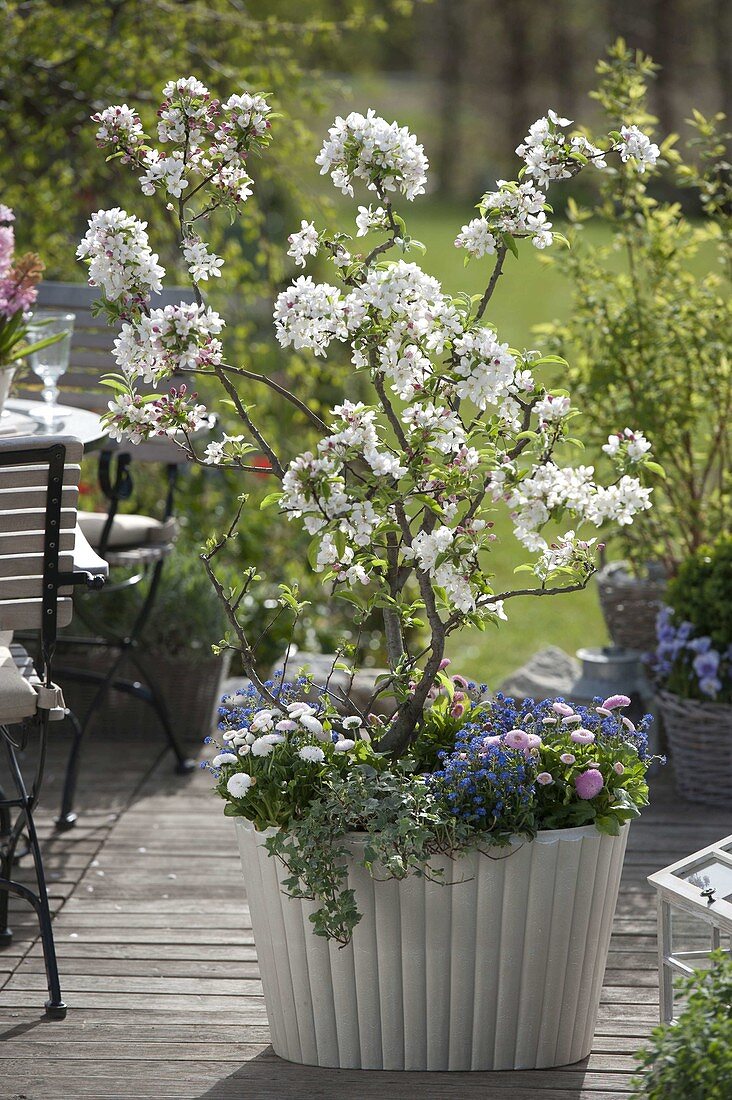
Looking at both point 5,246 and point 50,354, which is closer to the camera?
point 5,246

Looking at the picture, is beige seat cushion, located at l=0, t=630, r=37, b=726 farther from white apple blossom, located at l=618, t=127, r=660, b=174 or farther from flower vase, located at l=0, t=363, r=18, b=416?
white apple blossom, located at l=618, t=127, r=660, b=174

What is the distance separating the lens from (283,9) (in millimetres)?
8539

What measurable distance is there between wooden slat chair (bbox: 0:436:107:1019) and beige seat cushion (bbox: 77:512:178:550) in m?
1.05

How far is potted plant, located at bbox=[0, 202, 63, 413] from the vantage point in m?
2.98

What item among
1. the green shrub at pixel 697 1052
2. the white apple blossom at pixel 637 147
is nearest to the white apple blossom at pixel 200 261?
the white apple blossom at pixel 637 147

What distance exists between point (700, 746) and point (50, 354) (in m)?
1.86

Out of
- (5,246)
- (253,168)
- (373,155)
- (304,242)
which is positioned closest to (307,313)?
(304,242)

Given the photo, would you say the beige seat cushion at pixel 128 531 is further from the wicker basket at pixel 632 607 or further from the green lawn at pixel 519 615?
the wicker basket at pixel 632 607

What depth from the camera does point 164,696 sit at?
13.2 feet

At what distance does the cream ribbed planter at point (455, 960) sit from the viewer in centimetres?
217

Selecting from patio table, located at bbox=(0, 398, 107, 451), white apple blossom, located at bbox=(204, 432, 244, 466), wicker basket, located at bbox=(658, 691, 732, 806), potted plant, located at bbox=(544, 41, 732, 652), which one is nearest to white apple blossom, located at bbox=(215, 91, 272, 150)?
white apple blossom, located at bbox=(204, 432, 244, 466)

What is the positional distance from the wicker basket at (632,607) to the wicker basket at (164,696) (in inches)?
44.1

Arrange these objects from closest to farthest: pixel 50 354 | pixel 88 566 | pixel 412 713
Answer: pixel 412 713 < pixel 88 566 < pixel 50 354

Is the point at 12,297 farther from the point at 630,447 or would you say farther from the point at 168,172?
the point at 630,447
